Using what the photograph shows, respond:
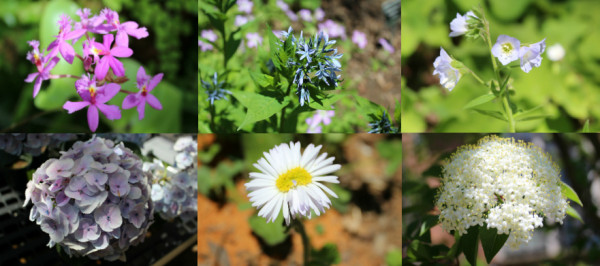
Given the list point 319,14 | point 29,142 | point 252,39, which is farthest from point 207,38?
point 29,142

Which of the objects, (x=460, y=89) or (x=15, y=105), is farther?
(x=15, y=105)

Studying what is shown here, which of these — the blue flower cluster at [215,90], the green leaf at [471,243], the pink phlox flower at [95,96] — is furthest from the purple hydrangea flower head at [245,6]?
the green leaf at [471,243]

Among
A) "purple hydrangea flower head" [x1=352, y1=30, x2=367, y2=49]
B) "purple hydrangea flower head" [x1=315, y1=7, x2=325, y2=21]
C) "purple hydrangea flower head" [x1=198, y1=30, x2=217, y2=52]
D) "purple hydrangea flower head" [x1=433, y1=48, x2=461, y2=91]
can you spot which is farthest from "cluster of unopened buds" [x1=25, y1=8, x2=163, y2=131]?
"purple hydrangea flower head" [x1=433, y1=48, x2=461, y2=91]

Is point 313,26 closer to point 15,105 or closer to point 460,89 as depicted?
point 460,89

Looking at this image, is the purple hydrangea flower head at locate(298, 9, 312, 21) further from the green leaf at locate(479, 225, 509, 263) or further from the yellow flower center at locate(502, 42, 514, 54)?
the green leaf at locate(479, 225, 509, 263)

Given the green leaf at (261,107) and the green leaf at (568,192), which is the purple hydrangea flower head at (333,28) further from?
the green leaf at (568,192)

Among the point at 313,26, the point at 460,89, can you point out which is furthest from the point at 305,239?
the point at 460,89
